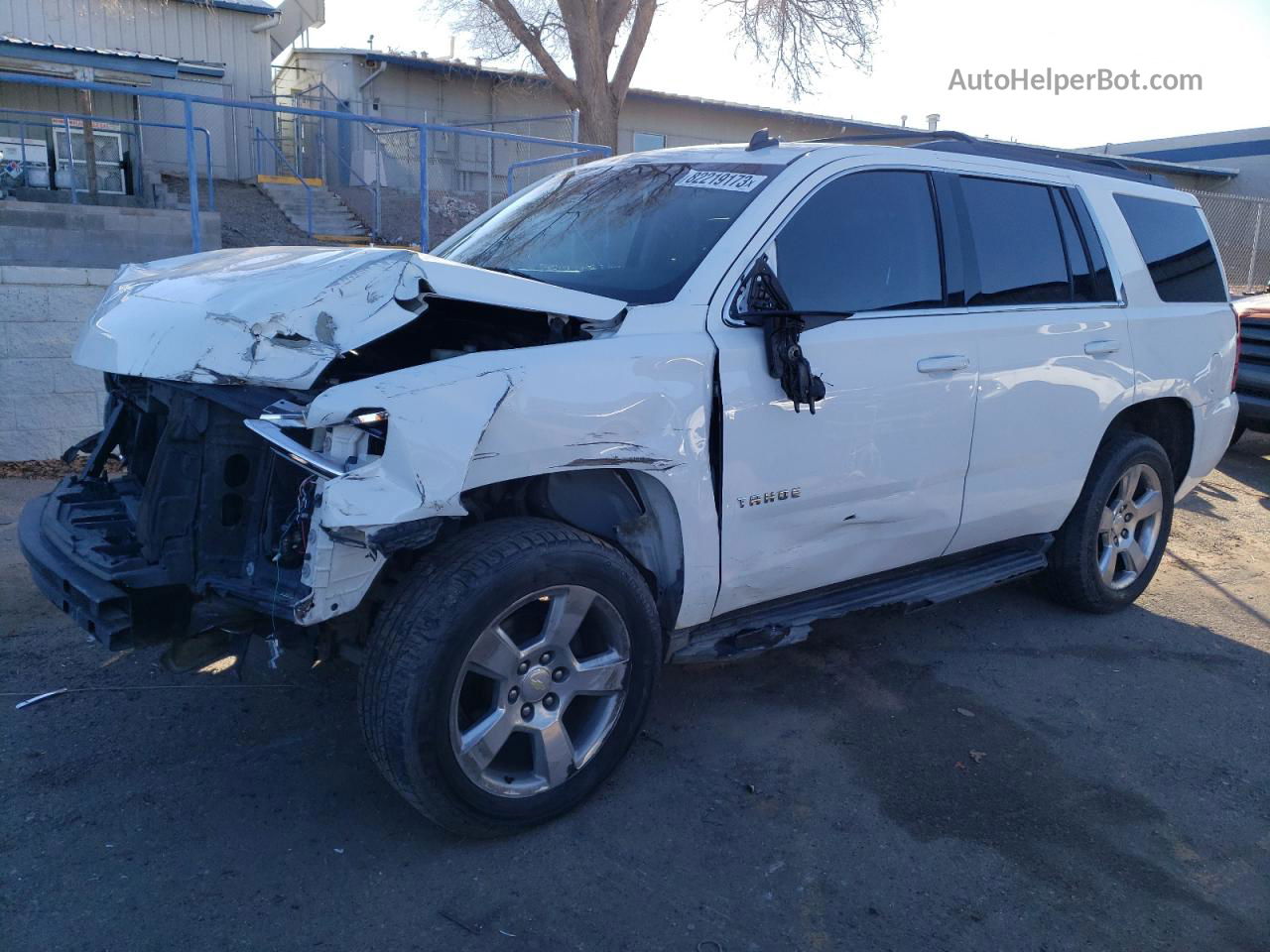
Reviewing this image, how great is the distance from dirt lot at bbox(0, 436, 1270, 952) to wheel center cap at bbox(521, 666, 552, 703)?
455 millimetres

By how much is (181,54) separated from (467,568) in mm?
19037

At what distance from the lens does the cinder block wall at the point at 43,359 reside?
694cm

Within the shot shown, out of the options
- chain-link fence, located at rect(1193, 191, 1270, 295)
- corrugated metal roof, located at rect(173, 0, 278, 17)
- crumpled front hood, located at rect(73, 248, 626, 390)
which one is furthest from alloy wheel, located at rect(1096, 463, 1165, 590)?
corrugated metal roof, located at rect(173, 0, 278, 17)

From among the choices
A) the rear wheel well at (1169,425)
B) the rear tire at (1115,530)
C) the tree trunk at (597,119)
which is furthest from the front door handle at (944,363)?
the tree trunk at (597,119)

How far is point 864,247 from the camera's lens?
3.91 meters

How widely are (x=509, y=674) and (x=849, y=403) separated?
1550 millimetres

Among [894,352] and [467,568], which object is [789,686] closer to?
[894,352]

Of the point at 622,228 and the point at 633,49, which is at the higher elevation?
the point at 633,49

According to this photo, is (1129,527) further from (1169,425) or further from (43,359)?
(43,359)

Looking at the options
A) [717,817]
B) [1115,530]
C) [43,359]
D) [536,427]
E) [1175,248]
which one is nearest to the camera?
[536,427]

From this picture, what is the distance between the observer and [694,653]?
3.56 meters

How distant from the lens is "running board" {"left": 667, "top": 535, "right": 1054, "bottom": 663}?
3.63 meters

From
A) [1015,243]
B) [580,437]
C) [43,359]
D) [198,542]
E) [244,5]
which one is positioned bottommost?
[43,359]

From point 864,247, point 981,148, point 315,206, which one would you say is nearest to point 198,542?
point 864,247
